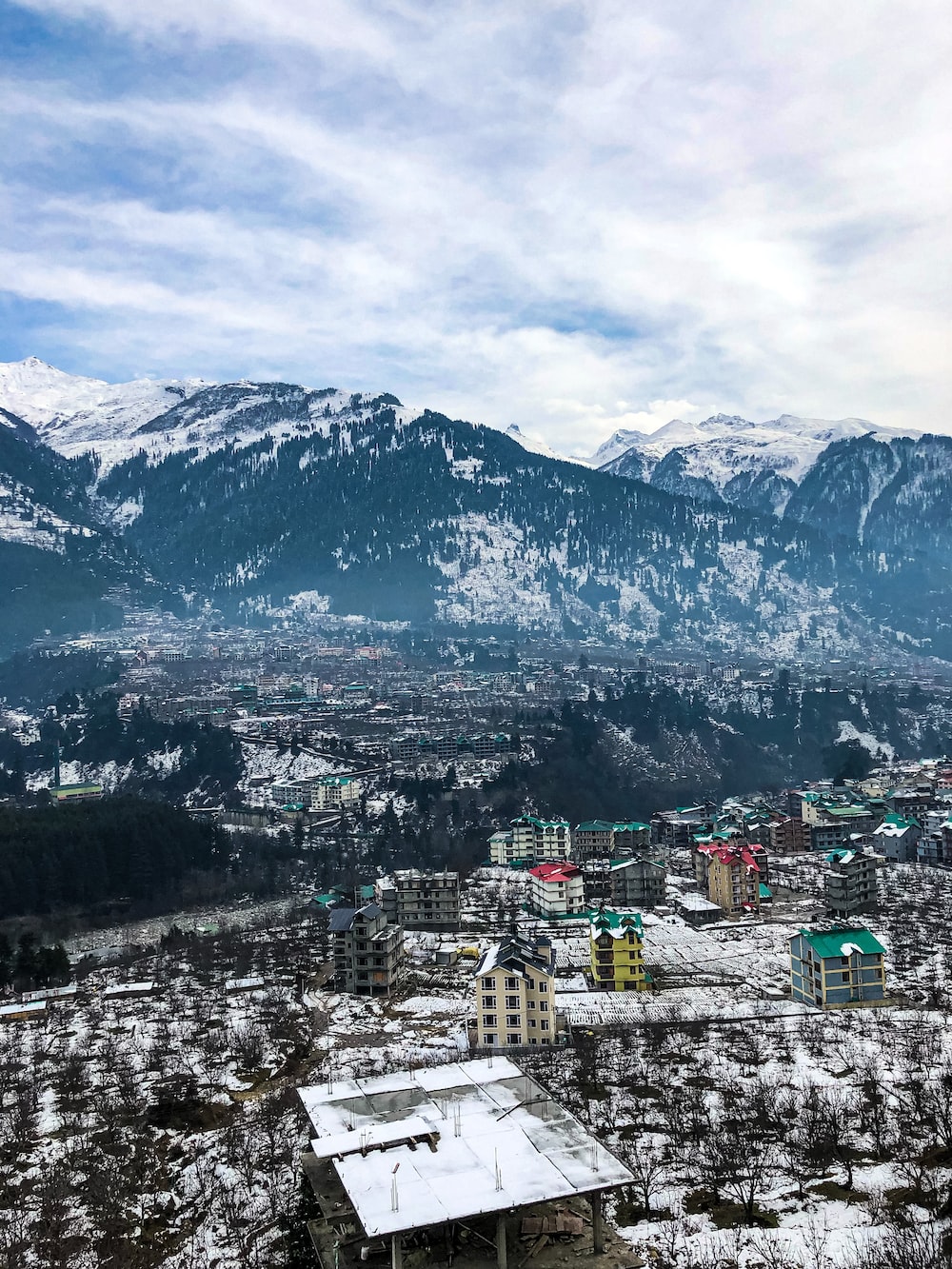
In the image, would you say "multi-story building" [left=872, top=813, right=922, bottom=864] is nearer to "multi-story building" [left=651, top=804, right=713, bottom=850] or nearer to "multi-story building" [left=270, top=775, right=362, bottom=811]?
"multi-story building" [left=651, top=804, right=713, bottom=850]

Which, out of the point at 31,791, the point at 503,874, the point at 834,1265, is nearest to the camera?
the point at 834,1265

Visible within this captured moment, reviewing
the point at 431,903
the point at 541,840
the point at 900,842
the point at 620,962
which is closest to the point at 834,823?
the point at 900,842

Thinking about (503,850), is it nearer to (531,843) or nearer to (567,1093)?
(531,843)

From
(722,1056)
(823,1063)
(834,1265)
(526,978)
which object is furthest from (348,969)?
(834,1265)

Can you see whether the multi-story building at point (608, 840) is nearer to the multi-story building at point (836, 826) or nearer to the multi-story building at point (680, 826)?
the multi-story building at point (680, 826)

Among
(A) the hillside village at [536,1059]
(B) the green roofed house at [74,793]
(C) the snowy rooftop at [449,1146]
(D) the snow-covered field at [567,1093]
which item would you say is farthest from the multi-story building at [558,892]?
(B) the green roofed house at [74,793]

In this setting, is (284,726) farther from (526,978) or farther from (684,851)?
A: (526,978)

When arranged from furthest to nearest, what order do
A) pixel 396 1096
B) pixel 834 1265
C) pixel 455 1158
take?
pixel 396 1096
pixel 455 1158
pixel 834 1265
